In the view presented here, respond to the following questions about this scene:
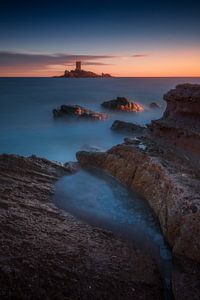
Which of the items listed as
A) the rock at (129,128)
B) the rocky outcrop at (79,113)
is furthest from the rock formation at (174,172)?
the rocky outcrop at (79,113)

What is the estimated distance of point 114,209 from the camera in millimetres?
10031

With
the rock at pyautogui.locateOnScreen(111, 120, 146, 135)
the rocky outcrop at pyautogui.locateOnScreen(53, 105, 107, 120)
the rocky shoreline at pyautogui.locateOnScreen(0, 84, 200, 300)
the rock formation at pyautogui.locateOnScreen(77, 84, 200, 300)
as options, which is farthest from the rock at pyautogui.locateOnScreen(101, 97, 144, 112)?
the rocky shoreline at pyautogui.locateOnScreen(0, 84, 200, 300)

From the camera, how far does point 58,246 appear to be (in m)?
7.42

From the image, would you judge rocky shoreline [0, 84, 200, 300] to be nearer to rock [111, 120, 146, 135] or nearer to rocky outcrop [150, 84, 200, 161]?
rocky outcrop [150, 84, 200, 161]

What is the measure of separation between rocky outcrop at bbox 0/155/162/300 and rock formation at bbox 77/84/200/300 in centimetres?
76

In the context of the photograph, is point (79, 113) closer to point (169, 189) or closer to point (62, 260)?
point (169, 189)

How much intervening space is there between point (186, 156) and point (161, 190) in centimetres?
245

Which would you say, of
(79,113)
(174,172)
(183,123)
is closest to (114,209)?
(174,172)

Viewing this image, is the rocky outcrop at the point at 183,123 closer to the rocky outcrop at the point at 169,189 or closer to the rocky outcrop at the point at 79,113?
the rocky outcrop at the point at 169,189

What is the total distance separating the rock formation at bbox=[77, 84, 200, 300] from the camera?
7.31 m

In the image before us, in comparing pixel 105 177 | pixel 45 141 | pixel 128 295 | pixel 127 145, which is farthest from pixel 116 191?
pixel 45 141

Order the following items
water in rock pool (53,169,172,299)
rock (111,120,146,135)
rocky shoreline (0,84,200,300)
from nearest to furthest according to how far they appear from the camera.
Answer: rocky shoreline (0,84,200,300) < water in rock pool (53,169,172,299) < rock (111,120,146,135)

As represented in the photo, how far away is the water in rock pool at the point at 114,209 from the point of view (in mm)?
8159

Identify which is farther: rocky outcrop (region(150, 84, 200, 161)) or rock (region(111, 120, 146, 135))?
rock (region(111, 120, 146, 135))
